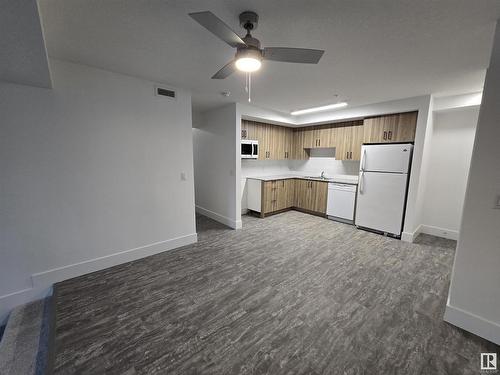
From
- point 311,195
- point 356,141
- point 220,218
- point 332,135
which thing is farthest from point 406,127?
point 220,218

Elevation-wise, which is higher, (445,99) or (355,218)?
(445,99)

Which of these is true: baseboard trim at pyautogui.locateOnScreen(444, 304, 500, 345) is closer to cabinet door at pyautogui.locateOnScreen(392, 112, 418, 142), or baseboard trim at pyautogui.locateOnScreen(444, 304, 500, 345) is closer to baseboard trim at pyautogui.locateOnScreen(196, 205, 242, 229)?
cabinet door at pyautogui.locateOnScreen(392, 112, 418, 142)

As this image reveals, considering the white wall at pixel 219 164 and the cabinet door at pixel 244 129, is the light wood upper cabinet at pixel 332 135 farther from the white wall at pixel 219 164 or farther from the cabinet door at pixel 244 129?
the white wall at pixel 219 164

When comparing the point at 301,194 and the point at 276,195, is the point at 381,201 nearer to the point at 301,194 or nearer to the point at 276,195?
the point at 301,194

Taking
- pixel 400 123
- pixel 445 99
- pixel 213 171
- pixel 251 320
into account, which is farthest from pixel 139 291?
pixel 445 99

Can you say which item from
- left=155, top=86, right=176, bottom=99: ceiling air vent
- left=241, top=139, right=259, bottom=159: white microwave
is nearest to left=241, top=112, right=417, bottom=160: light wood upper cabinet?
left=241, top=139, right=259, bottom=159: white microwave

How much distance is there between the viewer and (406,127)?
11.9 feet

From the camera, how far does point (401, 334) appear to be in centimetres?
178

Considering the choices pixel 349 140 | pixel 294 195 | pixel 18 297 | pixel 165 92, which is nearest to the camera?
pixel 18 297

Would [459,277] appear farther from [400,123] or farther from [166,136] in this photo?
[166,136]

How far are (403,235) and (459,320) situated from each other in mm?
2085

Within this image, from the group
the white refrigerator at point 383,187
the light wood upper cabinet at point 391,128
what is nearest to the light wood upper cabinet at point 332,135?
the light wood upper cabinet at point 391,128

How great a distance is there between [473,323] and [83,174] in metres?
4.33

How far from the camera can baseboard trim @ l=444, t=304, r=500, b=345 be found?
5.64 ft
